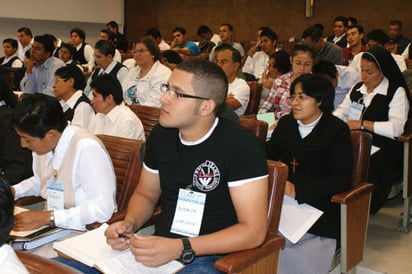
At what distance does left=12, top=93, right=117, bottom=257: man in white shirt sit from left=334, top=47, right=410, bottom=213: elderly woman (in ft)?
6.68

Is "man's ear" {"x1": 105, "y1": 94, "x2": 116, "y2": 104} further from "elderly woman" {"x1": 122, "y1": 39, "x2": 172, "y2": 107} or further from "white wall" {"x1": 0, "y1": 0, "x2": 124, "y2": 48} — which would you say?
"white wall" {"x1": 0, "y1": 0, "x2": 124, "y2": 48}

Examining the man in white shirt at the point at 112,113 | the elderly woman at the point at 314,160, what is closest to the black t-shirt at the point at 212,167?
the elderly woman at the point at 314,160

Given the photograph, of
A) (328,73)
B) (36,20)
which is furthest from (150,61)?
(36,20)

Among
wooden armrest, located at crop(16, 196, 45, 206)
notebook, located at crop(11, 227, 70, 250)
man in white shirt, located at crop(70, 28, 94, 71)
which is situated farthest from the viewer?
man in white shirt, located at crop(70, 28, 94, 71)

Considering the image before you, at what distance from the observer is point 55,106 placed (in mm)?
2168

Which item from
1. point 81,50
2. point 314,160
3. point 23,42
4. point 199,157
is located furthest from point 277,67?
point 23,42

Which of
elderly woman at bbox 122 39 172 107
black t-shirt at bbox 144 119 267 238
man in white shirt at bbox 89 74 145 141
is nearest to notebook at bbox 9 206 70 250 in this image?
black t-shirt at bbox 144 119 267 238

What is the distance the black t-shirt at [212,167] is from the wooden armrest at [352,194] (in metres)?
0.73

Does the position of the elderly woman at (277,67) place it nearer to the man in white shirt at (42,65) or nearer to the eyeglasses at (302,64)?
the eyeglasses at (302,64)

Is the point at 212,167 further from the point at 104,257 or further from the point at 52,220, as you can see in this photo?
the point at 52,220

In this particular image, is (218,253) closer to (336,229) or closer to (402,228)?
(336,229)

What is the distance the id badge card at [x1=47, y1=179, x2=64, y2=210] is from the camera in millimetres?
2252

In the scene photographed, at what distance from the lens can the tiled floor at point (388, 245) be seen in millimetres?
3082

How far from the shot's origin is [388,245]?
3381mm
